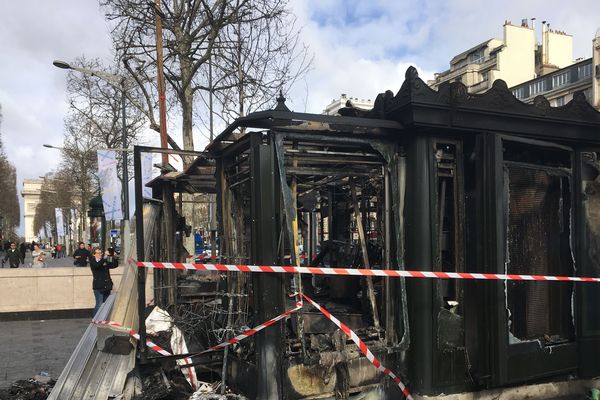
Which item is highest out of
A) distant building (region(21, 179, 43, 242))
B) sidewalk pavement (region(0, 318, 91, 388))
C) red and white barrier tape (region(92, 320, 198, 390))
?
distant building (region(21, 179, 43, 242))

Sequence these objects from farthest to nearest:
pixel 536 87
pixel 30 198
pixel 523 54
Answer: pixel 30 198
pixel 523 54
pixel 536 87

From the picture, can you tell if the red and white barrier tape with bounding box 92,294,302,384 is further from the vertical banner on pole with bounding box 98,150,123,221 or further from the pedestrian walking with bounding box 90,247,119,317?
the vertical banner on pole with bounding box 98,150,123,221

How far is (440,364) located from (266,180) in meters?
2.38

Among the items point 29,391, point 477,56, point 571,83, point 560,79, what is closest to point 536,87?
point 560,79

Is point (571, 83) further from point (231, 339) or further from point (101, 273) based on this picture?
point (231, 339)

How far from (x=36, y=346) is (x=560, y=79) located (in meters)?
60.0

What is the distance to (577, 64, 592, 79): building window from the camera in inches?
1998

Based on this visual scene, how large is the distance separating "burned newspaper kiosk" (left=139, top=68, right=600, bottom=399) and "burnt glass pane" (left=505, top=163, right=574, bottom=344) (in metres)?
0.02

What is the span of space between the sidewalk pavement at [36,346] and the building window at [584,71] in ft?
182

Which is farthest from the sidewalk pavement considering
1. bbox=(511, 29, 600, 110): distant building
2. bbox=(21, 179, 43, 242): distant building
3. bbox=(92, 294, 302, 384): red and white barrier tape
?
bbox=(21, 179, 43, 242): distant building

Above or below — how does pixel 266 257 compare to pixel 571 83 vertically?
below

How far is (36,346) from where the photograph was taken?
28.9 ft

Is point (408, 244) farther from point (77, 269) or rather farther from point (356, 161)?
point (77, 269)

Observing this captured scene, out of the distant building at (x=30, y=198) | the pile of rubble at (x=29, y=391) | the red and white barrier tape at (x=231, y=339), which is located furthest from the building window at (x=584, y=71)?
the distant building at (x=30, y=198)
